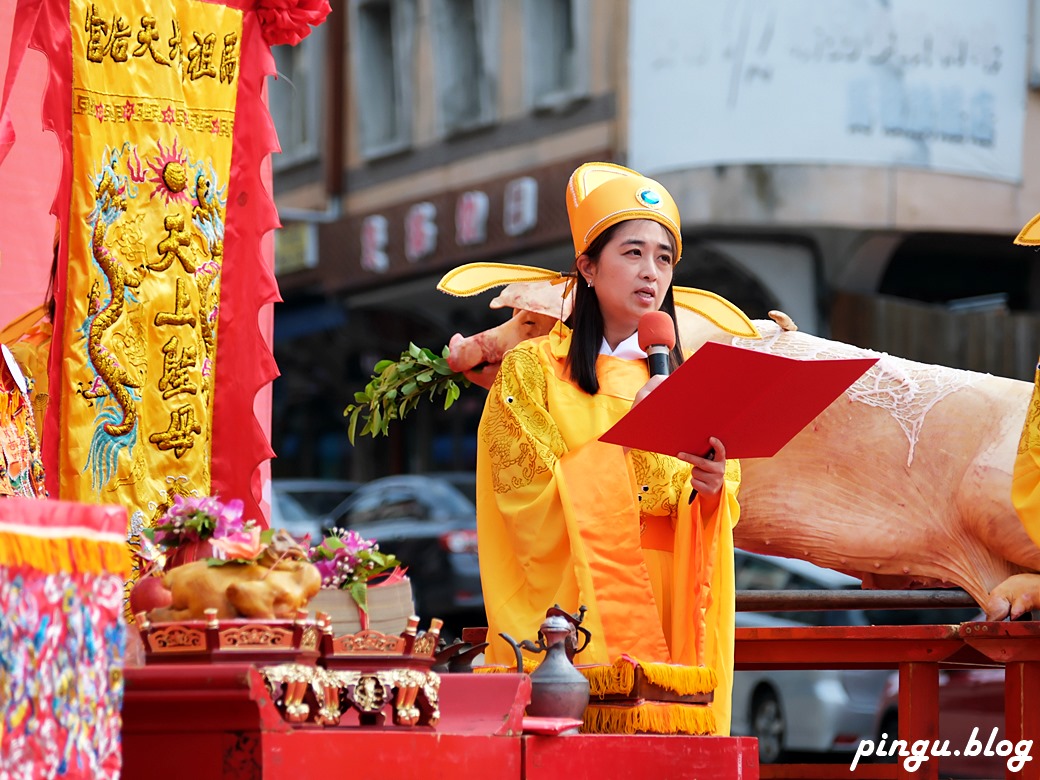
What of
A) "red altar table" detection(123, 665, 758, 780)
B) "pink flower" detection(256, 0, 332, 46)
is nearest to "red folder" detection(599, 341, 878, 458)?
"red altar table" detection(123, 665, 758, 780)

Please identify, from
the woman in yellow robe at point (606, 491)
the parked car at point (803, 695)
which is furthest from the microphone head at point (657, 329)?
the parked car at point (803, 695)

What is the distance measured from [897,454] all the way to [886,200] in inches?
371

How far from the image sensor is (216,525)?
3.14 m

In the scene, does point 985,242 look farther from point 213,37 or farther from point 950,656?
point 213,37

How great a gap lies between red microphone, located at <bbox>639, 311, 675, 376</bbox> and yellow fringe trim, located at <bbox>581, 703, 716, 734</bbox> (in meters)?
0.73

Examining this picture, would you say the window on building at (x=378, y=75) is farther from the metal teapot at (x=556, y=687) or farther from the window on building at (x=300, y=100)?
the metal teapot at (x=556, y=687)

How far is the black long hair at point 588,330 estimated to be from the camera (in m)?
4.54

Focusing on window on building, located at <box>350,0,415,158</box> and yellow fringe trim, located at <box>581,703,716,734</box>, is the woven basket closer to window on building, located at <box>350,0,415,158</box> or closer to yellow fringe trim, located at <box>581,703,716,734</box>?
yellow fringe trim, located at <box>581,703,716,734</box>

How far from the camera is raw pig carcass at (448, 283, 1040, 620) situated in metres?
5.95

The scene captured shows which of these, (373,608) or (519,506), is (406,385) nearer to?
(519,506)

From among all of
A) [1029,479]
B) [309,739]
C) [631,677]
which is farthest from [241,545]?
[1029,479]

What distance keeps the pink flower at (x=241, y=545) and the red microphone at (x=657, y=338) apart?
138cm

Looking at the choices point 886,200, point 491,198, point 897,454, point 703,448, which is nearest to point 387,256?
point 491,198

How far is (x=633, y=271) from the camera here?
4.55 meters
